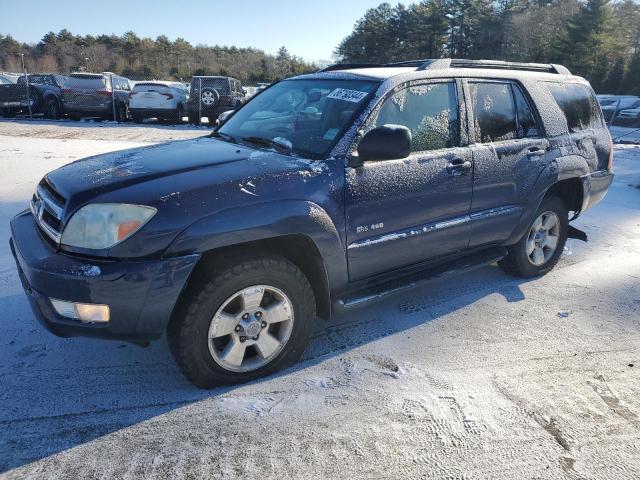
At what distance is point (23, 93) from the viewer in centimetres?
1692

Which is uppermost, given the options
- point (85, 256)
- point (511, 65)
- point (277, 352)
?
point (511, 65)

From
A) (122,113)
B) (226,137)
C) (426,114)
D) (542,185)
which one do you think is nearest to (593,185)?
(542,185)

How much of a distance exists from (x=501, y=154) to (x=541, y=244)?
1174mm

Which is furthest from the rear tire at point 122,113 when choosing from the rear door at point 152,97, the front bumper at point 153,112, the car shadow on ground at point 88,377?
the car shadow on ground at point 88,377

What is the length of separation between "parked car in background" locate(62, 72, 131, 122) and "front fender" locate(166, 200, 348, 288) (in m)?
16.1

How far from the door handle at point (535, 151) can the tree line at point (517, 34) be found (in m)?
36.6

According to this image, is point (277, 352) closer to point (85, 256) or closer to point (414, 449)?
point (414, 449)

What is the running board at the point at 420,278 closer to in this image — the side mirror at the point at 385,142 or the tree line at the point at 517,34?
the side mirror at the point at 385,142

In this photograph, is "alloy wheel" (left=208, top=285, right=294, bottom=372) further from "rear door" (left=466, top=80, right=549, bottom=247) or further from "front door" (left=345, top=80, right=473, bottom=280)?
"rear door" (left=466, top=80, right=549, bottom=247)

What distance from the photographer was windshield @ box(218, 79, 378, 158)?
3.10 meters

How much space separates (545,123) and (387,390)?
2.74 metres

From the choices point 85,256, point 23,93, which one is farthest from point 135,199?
point 23,93

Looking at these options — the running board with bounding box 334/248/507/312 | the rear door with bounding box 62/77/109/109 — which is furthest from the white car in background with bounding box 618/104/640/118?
the running board with bounding box 334/248/507/312

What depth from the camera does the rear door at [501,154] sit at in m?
3.65
